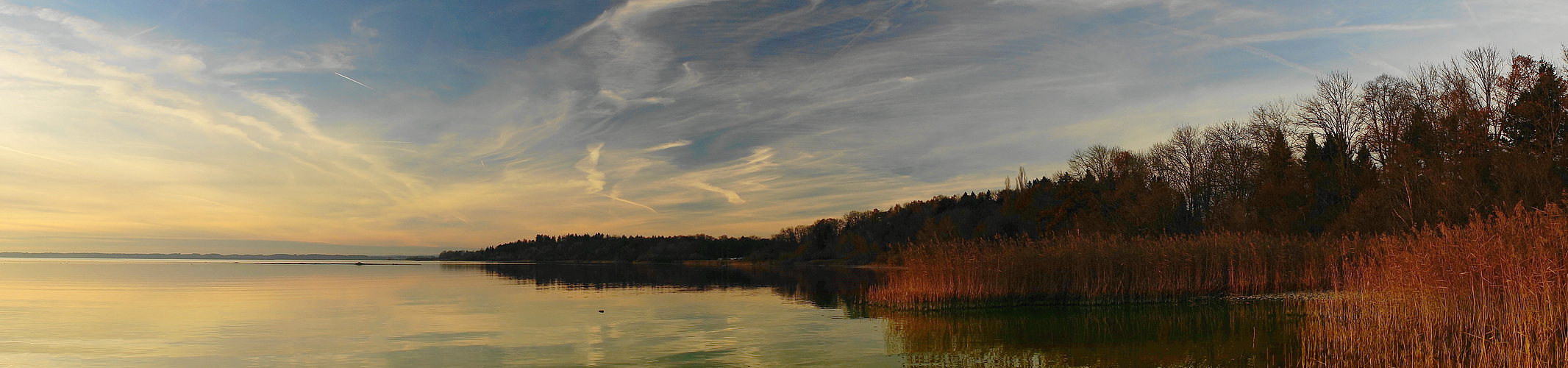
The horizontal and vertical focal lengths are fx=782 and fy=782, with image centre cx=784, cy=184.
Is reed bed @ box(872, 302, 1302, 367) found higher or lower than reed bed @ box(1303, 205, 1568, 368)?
lower

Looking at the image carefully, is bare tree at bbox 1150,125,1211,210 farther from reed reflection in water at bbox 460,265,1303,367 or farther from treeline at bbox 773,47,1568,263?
reed reflection in water at bbox 460,265,1303,367

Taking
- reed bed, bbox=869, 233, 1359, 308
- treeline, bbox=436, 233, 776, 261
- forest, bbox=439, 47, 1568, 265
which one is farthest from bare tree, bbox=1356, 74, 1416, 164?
treeline, bbox=436, 233, 776, 261

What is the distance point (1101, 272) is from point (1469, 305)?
1025 cm

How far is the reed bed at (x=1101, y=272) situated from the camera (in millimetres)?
20891

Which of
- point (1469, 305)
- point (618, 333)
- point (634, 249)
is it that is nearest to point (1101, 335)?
point (1469, 305)

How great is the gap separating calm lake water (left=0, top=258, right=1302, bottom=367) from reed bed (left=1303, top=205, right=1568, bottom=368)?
1.26m

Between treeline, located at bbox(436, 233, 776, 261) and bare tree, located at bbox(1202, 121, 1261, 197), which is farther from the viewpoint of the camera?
treeline, located at bbox(436, 233, 776, 261)

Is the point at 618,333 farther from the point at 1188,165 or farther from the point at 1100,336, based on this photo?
the point at 1188,165

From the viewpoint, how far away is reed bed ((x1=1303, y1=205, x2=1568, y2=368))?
31.1 ft

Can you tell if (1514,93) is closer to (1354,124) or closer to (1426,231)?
(1354,124)

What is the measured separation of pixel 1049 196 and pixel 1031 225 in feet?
10.4

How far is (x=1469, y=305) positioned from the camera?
11.5 m

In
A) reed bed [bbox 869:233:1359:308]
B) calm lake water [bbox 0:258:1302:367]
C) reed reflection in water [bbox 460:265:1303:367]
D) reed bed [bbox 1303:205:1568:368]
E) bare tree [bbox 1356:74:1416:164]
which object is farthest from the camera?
bare tree [bbox 1356:74:1416:164]

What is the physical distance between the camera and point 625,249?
520 feet
